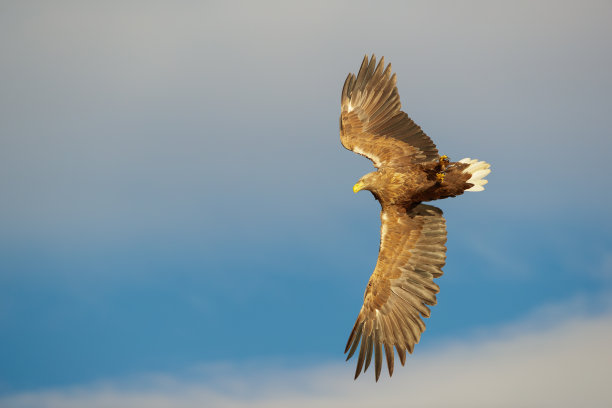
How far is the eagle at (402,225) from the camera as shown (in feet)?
50.2

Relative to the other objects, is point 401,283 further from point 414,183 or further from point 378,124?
point 378,124

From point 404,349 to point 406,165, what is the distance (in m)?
3.60

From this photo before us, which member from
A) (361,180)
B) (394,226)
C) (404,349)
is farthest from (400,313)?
(361,180)

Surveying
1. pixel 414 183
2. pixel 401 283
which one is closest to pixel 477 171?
pixel 414 183

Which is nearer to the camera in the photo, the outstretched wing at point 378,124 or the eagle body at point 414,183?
the eagle body at point 414,183

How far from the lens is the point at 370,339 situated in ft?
50.6

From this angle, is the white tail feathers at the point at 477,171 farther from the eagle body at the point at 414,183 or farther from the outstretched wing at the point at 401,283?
the outstretched wing at the point at 401,283

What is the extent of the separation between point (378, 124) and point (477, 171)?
222 cm

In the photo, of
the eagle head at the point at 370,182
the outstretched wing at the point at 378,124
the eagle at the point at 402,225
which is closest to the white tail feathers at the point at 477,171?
the eagle at the point at 402,225

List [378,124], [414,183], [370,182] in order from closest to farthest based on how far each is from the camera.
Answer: [414,183] → [370,182] → [378,124]

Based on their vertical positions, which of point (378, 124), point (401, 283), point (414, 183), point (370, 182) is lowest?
point (401, 283)

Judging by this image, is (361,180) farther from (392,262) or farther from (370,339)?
(370,339)

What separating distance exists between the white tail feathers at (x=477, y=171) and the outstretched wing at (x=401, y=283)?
894mm

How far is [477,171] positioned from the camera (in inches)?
622
